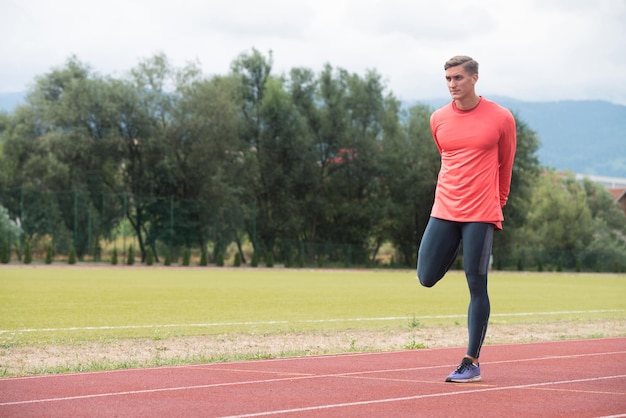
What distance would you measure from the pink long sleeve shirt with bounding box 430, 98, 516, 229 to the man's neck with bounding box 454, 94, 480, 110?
0.03m

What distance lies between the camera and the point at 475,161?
721cm

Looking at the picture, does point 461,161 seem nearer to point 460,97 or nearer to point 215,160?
point 460,97

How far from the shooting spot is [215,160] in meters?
56.8

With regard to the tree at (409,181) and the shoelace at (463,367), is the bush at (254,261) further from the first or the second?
the shoelace at (463,367)

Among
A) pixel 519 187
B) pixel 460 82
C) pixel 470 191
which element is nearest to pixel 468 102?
pixel 460 82

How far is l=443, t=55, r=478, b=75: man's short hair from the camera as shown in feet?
23.6

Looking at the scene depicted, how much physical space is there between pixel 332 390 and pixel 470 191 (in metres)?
1.85

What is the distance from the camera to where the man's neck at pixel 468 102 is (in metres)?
7.28

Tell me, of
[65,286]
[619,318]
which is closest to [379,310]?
[619,318]

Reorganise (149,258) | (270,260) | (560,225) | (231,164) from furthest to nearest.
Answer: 1. (560,225)
2. (231,164)
3. (270,260)
4. (149,258)

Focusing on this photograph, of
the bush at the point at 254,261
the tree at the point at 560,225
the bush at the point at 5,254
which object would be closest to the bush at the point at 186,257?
the bush at the point at 254,261

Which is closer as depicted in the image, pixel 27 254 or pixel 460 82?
pixel 460 82

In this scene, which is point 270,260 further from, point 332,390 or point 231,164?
point 332,390

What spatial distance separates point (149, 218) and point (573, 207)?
38.2 meters
